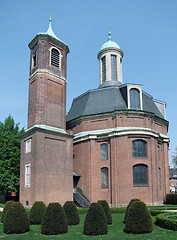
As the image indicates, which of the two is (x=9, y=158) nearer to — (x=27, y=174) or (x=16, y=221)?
(x=27, y=174)

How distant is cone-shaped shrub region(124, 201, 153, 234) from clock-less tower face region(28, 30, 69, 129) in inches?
622

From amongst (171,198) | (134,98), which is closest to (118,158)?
(134,98)

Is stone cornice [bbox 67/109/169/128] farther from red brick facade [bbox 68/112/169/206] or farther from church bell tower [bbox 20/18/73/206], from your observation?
church bell tower [bbox 20/18/73/206]

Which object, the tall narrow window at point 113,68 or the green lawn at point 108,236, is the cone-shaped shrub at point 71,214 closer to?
the green lawn at point 108,236

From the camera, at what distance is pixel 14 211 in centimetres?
1363

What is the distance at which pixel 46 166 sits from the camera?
24906mm

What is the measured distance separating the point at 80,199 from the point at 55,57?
1659 centimetres

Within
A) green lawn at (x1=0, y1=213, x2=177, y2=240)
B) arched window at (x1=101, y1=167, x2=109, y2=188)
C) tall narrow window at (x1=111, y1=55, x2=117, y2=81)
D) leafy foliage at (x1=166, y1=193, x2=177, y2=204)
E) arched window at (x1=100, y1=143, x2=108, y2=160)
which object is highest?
tall narrow window at (x1=111, y1=55, x2=117, y2=81)

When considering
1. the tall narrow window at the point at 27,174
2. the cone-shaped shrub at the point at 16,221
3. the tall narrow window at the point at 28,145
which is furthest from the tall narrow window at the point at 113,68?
the cone-shaped shrub at the point at 16,221

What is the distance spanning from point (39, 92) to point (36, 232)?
53.7 feet

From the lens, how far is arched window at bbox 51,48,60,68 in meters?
29.3

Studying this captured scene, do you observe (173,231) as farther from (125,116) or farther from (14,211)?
(125,116)

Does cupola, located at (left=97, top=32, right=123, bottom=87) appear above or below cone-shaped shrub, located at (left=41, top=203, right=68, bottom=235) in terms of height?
above

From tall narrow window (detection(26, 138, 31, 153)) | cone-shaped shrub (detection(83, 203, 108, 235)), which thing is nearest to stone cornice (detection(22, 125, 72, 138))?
tall narrow window (detection(26, 138, 31, 153))
